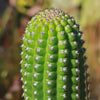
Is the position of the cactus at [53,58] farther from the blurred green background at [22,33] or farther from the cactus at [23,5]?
the cactus at [23,5]

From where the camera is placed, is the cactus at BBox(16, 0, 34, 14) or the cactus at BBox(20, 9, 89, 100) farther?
the cactus at BBox(16, 0, 34, 14)

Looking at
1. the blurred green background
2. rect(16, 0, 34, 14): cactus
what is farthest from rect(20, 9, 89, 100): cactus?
rect(16, 0, 34, 14): cactus

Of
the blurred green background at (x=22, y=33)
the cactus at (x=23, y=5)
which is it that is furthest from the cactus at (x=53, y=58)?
the cactus at (x=23, y=5)

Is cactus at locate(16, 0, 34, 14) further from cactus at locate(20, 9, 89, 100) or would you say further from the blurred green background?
cactus at locate(20, 9, 89, 100)

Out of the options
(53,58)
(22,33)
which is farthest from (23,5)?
(53,58)

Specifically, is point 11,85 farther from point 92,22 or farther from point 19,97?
point 92,22
